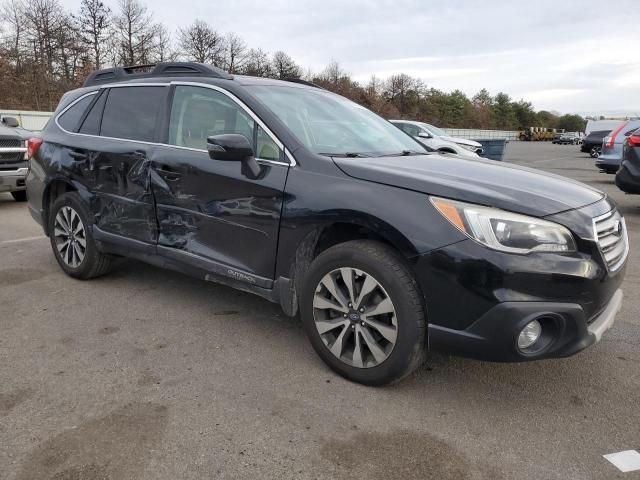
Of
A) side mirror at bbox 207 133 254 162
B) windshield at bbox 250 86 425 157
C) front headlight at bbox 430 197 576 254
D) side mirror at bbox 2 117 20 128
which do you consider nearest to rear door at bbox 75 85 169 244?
side mirror at bbox 207 133 254 162

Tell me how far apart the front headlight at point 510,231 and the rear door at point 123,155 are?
2292mm

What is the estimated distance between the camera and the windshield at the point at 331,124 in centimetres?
326

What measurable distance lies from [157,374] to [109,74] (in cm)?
284

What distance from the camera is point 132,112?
13.3 feet

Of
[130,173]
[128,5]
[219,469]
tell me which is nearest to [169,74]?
[130,173]

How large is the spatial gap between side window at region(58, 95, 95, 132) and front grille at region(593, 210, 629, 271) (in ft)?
13.1

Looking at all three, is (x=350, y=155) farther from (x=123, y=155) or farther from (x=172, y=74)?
(x=123, y=155)

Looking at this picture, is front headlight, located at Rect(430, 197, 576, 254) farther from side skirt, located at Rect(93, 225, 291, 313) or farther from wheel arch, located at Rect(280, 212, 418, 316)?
side skirt, located at Rect(93, 225, 291, 313)

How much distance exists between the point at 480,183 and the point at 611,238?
76cm

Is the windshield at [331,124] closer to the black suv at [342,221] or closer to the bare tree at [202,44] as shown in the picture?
the black suv at [342,221]

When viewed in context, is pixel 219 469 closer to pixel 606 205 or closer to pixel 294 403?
pixel 294 403

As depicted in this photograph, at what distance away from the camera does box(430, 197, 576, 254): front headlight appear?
2.38 meters

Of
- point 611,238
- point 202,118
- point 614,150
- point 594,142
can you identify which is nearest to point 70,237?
point 202,118

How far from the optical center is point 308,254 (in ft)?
10.0
